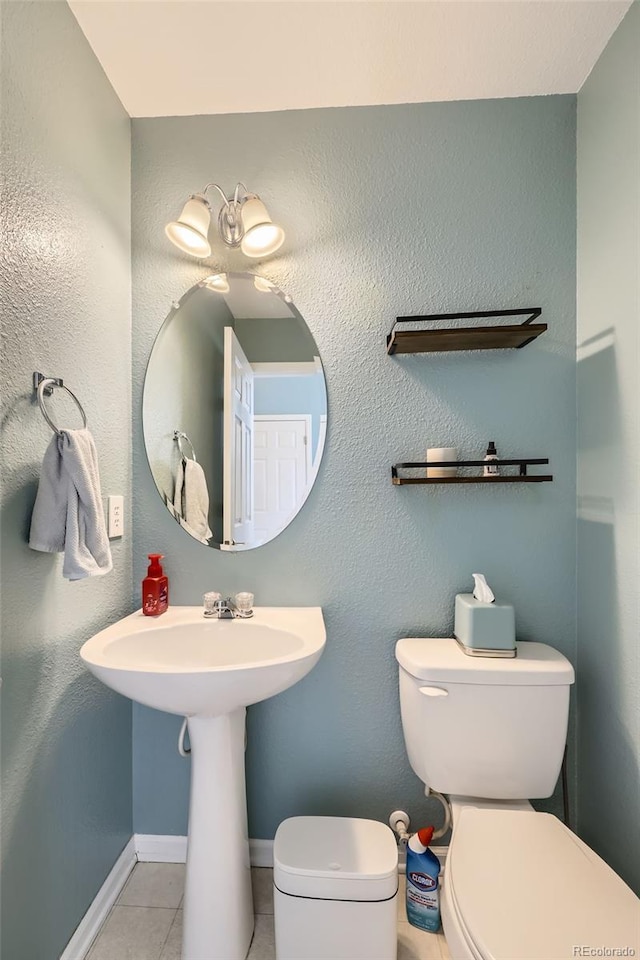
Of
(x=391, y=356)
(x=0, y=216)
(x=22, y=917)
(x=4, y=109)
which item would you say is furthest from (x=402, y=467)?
(x=22, y=917)

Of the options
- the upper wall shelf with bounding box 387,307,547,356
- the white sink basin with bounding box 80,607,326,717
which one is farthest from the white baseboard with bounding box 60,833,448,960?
the upper wall shelf with bounding box 387,307,547,356

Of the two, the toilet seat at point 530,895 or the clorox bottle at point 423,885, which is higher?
the toilet seat at point 530,895

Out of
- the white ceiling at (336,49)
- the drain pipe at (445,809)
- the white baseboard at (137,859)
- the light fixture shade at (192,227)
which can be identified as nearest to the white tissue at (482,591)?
the drain pipe at (445,809)

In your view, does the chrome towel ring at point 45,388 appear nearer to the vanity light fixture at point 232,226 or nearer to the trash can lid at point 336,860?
the vanity light fixture at point 232,226

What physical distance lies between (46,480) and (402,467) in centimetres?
89

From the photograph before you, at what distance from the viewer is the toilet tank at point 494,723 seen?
117 centimetres

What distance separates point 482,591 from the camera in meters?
1.28

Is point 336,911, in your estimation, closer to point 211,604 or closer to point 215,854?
point 215,854

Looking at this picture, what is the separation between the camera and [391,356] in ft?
4.58

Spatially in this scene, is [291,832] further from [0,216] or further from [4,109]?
[4,109]

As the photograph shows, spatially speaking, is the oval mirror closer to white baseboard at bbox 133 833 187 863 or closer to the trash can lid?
the trash can lid

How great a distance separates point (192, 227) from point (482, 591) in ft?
4.44

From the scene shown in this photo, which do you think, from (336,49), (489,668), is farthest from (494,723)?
(336,49)

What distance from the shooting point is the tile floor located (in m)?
1.16
